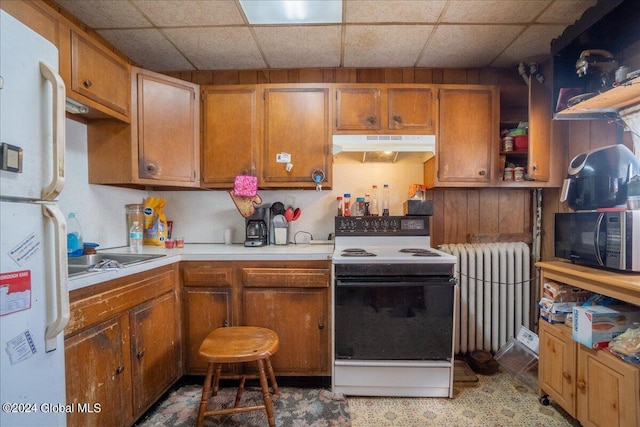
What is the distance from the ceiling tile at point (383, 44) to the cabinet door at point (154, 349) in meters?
2.09

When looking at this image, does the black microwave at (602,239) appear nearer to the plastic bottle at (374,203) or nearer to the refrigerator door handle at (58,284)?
the plastic bottle at (374,203)

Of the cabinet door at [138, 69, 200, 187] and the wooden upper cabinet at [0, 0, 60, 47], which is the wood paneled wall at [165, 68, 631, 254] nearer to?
the cabinet door at [138, 69, 200, 187]

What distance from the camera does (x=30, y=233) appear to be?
0.83m

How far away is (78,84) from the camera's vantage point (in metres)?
1.46

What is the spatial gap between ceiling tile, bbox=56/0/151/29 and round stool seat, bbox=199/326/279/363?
1.97 m

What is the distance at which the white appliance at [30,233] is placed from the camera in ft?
2.55

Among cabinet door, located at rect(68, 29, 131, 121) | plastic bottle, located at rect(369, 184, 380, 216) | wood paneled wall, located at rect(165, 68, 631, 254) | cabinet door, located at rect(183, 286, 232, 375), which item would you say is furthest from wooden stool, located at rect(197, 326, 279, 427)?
wood paneled wall, located at rect(165, 68, 631, 254)

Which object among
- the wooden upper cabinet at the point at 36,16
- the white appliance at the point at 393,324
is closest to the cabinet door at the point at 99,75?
the wooden upper cabinet at the point at 36,16

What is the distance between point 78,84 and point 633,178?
285 centimetres

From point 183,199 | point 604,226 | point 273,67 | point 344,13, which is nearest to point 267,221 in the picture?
point 183,199

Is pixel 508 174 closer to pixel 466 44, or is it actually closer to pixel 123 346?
pixel 466 44

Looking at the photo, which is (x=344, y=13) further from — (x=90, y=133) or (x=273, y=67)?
(x=90, y=133)

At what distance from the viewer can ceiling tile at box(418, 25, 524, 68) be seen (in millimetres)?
1841

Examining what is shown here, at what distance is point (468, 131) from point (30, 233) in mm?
2440
